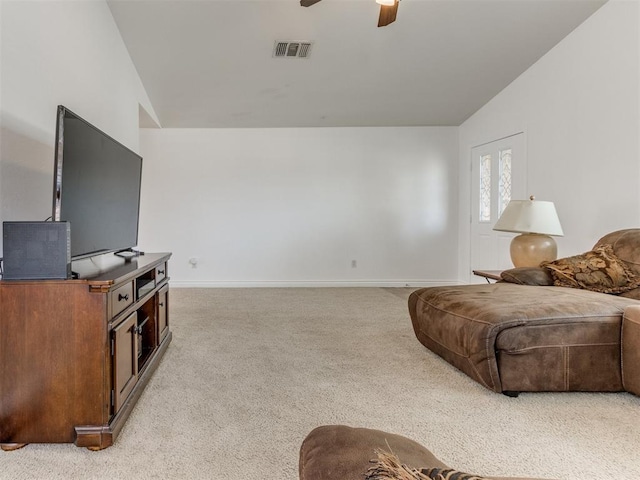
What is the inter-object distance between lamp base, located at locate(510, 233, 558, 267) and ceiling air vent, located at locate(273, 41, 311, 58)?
2658 mm

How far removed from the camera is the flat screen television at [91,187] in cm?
→ 170

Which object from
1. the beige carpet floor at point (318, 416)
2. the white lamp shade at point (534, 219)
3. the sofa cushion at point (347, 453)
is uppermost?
the white lamp shade at point (534, 219)

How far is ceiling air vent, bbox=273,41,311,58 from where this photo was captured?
12.7ft

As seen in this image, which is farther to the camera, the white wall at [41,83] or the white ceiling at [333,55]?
Answer: the white ceiling at [333,55]

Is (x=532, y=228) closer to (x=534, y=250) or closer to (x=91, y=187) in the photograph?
(x=534, y=250)

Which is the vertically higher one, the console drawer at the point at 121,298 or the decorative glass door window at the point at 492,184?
the decorative glass door window at the point at 492,184

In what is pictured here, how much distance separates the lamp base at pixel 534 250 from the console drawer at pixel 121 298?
293 centimetres

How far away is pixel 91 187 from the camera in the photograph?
2035 millimetres

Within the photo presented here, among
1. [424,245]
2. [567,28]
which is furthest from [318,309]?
[567,28]

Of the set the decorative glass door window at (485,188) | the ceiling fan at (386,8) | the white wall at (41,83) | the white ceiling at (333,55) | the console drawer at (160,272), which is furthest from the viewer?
the decorative glass door window at (485,188)

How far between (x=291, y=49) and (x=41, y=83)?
2.32m

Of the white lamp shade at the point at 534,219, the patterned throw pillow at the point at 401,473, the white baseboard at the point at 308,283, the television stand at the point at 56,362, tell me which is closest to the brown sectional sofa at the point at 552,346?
the white lamp shade at the point at 534,219

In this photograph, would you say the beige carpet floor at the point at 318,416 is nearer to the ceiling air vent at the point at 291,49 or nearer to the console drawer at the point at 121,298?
the console drawer at the point at 121,298

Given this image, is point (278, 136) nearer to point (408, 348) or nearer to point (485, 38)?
point (485, 38)
